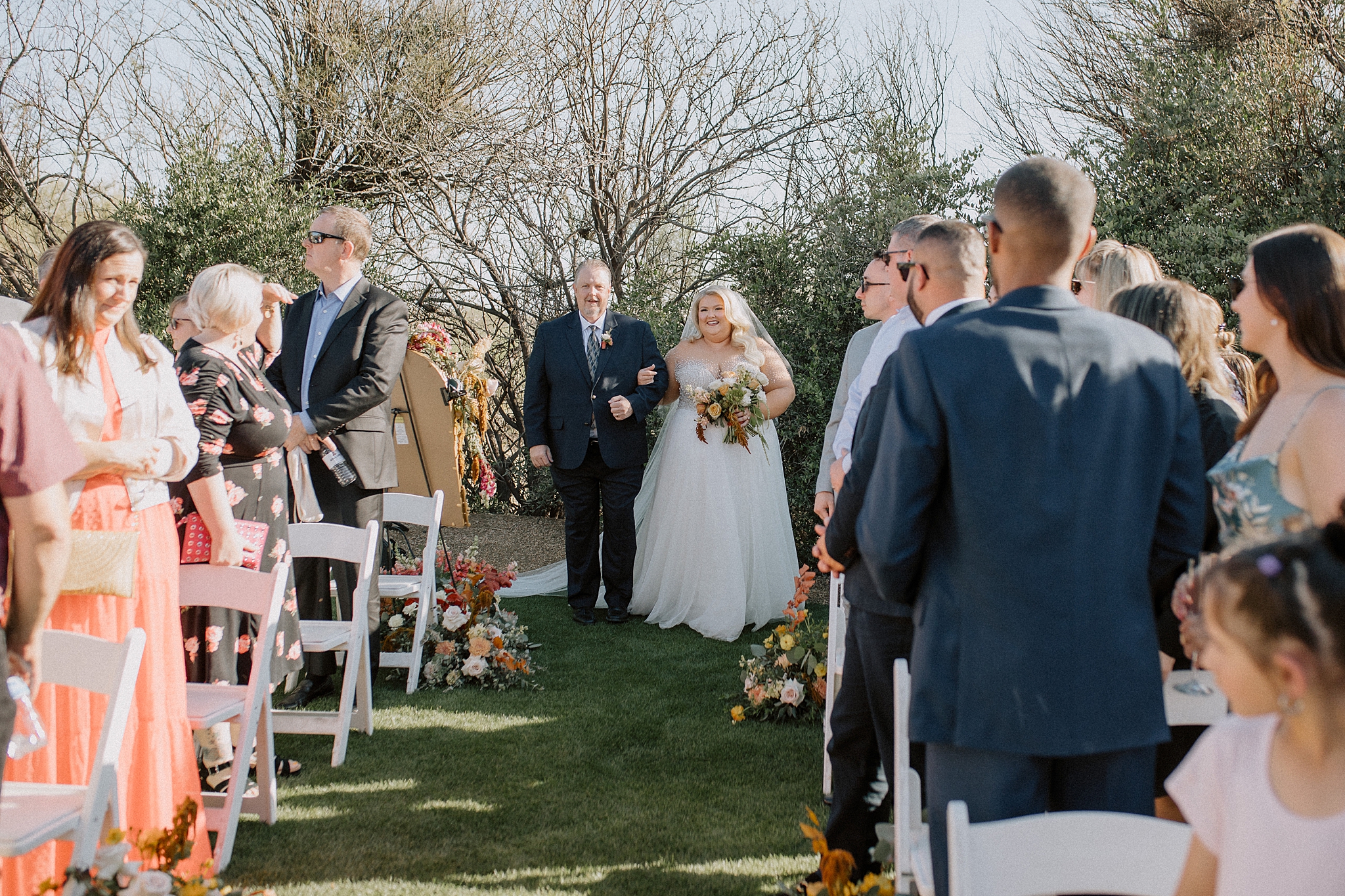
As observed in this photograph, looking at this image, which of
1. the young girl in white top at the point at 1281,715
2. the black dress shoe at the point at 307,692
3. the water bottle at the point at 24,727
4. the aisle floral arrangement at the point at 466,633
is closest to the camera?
the young girl in white top at the point at 1281,715

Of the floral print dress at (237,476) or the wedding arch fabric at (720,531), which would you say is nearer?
the floral print dress at (237,476)

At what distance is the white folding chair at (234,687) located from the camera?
3084 millimetres

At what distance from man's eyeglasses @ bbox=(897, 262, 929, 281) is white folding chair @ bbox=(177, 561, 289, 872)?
2.19 metres

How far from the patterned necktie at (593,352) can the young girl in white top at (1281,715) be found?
209 inches

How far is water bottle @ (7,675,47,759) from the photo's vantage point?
6.85 ft

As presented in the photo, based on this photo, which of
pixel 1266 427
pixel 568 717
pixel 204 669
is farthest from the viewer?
pixel 568 717

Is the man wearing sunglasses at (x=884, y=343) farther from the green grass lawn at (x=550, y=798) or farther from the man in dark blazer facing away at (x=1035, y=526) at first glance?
the green grass lawn at (x=550, y=798)

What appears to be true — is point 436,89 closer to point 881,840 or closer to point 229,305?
point 229,305

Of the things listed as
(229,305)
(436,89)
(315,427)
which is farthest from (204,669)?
(436,89)

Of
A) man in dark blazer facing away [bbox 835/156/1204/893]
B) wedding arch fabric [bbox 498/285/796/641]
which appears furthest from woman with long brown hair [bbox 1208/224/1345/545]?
wedding arch fabric [bbox 498/285/796/641]

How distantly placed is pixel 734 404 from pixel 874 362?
9.84 feet

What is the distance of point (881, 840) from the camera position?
2.76 metres

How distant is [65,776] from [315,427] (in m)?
2.41

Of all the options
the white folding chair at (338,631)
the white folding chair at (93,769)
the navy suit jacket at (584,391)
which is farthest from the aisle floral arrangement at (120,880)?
the navy suit jacket at (584,391)
